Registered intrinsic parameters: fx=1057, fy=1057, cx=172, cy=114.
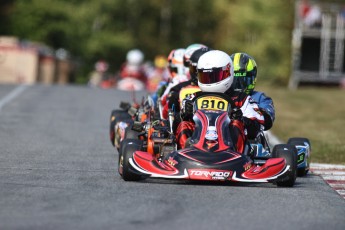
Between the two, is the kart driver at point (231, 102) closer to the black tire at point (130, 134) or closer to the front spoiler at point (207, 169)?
the front spoiler at point (207, 169)

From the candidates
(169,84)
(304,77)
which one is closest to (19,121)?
(169,84)

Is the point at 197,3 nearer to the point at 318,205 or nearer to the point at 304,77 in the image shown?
the point at 304,77

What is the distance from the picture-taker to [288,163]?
10523 mm

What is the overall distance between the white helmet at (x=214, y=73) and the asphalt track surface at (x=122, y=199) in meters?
1.28

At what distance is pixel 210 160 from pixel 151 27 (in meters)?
63.9

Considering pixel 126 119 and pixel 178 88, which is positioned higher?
pixel 178 88

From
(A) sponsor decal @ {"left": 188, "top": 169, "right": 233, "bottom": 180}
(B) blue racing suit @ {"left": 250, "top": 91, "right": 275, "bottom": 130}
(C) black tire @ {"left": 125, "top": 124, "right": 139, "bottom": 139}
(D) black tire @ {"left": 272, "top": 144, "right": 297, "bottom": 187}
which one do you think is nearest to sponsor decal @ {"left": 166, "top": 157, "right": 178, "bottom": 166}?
(A) sponsor decal @ {"left": 188, "top": 169, "right": 233, "bottom": 180}

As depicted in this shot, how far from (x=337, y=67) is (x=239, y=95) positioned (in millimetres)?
43338

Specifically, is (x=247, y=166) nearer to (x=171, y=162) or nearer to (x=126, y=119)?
(x=171, y=162)

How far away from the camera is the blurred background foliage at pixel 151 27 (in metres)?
56.7

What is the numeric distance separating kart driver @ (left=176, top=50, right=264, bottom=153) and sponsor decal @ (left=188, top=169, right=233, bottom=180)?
27.4 inches

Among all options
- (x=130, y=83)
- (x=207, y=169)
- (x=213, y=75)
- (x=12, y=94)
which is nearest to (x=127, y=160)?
(x=207, y=169)

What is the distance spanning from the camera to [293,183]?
1056 cm

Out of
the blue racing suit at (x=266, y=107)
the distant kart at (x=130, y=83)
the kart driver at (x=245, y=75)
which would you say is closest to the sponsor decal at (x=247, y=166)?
the blue racing suit at (x=266, y=107)
